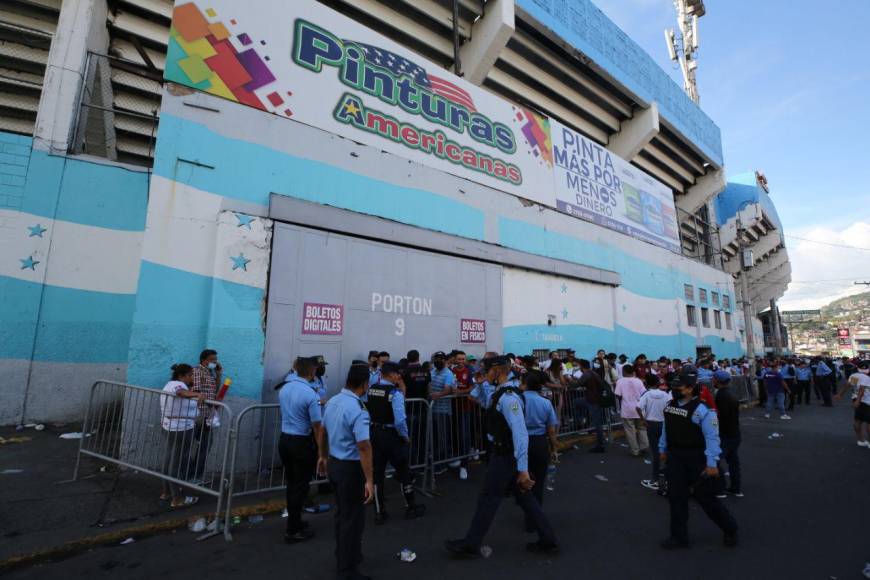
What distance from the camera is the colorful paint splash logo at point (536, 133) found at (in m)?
13.2

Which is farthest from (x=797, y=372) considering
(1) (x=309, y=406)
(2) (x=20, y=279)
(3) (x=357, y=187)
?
(2) (x=20, y=279)

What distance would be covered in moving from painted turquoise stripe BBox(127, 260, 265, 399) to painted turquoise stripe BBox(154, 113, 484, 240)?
1.65 m

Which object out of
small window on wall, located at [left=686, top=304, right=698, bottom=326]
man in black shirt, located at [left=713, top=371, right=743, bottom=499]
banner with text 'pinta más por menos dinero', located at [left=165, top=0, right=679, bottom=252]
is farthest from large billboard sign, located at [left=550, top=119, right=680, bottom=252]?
man in black shirt, located at [left=713, top=371, right=743, bottom=499]

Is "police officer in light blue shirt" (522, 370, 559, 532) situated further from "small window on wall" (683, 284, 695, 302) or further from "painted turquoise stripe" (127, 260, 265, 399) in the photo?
"small window on wall" (683, 284, 695, 302)

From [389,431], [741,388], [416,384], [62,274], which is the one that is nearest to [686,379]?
[389,431]

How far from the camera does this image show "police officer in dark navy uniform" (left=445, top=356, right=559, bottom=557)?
4.03 m

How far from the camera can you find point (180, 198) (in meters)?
6.77

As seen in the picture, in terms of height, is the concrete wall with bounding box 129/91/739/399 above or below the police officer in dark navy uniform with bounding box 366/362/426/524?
above

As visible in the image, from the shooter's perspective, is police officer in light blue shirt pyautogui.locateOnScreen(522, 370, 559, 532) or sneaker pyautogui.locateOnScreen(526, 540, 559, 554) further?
police officer in light blue shirt pyautogui.locateOnScreen(522, 370, 559, 532)

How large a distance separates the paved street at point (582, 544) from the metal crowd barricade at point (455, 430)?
17.9 inches

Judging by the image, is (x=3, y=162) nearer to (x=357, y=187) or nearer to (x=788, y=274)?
(x=357, y=187)

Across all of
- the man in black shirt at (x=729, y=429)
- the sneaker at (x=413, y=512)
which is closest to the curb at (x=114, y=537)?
the sneaker at (x=413, y=512)

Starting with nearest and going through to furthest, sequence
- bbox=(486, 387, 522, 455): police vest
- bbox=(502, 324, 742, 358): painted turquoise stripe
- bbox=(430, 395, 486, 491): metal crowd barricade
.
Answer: bbox=(486, 387, 522, 455): police vest < bbox=(430, 395, 486, 491): metal crowd barricade < bbox=(502, 324, 742, 358): painted turquoise stripe

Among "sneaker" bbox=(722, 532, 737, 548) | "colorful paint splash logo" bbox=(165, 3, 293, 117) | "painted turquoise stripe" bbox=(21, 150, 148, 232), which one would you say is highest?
"colorful paint splash logo" bbox=(165, 3, 293, 117)
